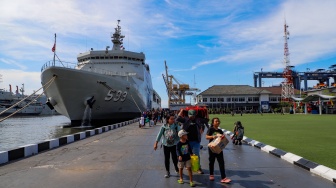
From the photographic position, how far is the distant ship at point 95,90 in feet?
79.5

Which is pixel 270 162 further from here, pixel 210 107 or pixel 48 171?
pixel 210 107

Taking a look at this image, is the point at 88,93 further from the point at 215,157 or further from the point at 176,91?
the point at 176,91

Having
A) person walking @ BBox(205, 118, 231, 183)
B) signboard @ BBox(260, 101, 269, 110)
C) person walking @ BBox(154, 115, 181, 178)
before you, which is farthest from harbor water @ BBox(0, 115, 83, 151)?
signboard @ BBox(260, 101, 269, 110)

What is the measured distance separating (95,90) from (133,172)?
2032 centimetres

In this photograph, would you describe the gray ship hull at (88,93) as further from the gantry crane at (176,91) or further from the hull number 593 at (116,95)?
the gantry crane at (176,91)

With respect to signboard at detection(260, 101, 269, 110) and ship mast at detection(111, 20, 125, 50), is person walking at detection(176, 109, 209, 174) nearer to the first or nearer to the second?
ship mast at detection(111, 20, 125, 50)

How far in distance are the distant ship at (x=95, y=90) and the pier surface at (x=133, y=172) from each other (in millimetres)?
14113

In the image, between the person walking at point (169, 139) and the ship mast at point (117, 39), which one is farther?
the ship mast at point (117, 39)

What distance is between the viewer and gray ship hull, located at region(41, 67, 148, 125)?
24.1 meters

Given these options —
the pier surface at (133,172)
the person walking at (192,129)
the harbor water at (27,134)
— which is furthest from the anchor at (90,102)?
the person walking at (192,129)

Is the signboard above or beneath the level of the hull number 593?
beneath

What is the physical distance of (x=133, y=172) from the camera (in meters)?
6.63

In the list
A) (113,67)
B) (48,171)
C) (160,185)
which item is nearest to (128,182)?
(160,185)

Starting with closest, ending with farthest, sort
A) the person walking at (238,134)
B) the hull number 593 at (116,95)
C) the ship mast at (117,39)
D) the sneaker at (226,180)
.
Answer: the sneaker at (226,180), the person walking at (238,134), the hull number 593 at (116,95), the ship mast at (117,39)
